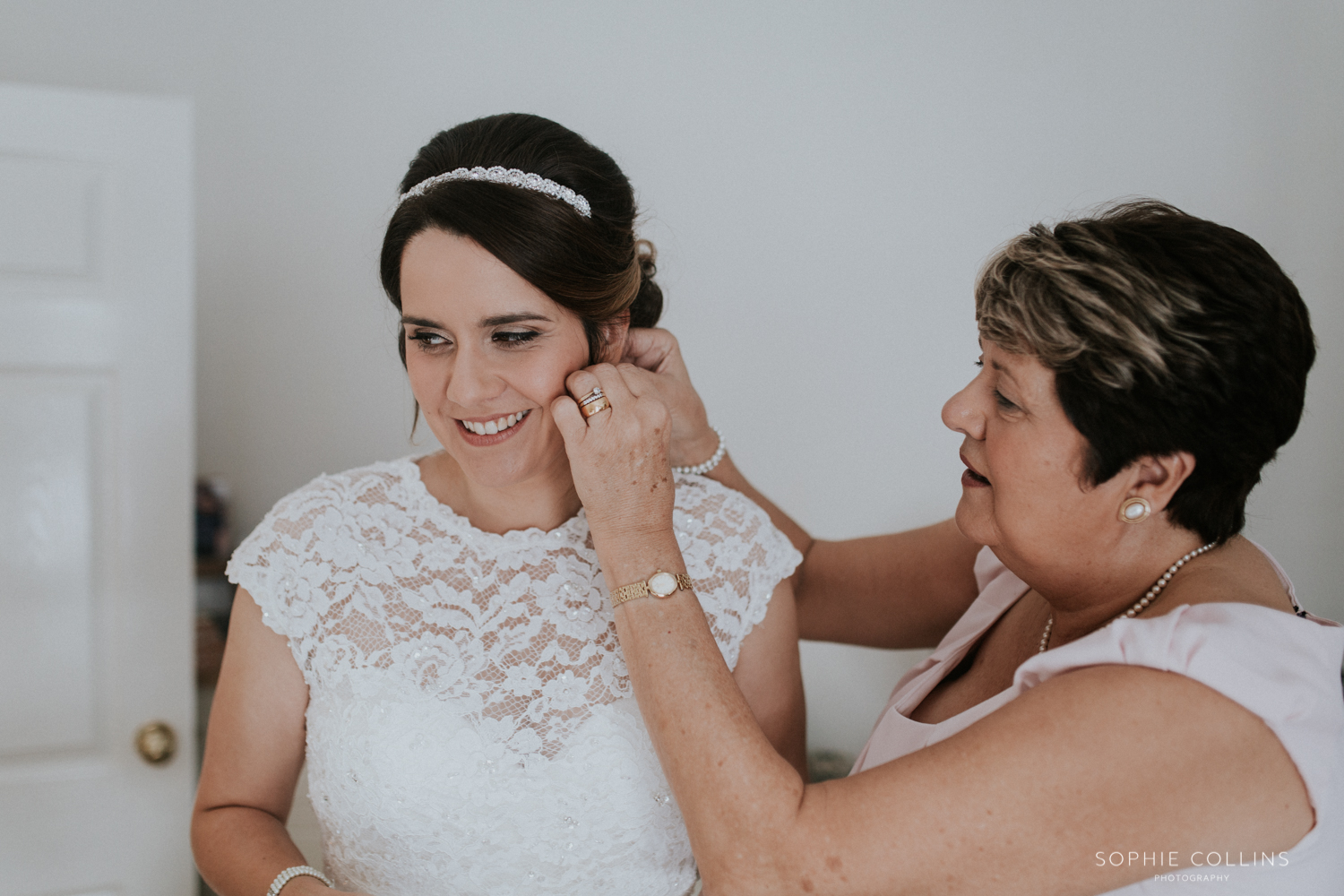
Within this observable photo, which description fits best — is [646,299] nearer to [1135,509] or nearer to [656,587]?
[656,587]

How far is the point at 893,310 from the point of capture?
220 cm

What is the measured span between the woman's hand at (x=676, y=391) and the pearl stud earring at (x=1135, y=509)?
2.35 ft

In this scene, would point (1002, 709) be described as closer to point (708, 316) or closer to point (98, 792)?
point (708, 316)

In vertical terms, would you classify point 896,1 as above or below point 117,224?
above

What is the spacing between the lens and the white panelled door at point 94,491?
5.91ft

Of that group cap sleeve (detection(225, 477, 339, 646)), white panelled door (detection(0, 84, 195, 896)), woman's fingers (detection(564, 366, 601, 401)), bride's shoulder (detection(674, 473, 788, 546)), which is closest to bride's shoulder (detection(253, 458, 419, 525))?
cap sleeve (detection(225, 477, 339, 646))

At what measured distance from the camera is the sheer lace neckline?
1.40 metres

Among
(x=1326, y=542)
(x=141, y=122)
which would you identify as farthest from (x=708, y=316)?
(x=1326, y=542)

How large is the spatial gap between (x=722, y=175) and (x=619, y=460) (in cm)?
122

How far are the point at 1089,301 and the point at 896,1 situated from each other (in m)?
1.46

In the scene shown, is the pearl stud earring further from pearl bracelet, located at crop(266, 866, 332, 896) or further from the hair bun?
pearl bracelet, located at crop(266, 866, 332, 896)

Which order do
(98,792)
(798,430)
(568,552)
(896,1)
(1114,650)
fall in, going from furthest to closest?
(798,430) < (896,1) < (98,792) < (568,552) < (1114,650)

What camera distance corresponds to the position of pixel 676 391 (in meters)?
1.54

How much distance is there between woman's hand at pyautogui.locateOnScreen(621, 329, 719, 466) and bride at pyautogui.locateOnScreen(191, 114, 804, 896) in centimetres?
15
